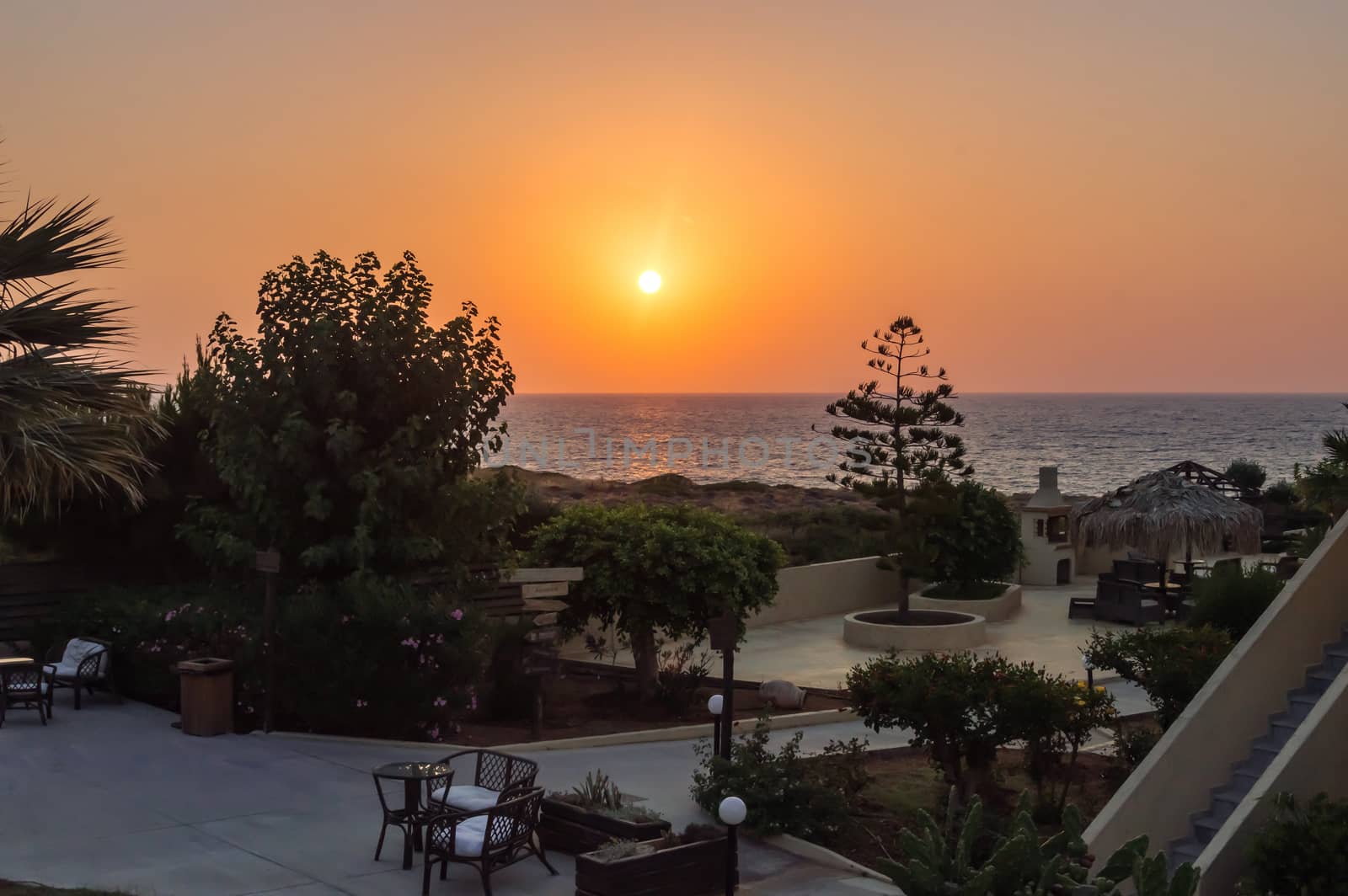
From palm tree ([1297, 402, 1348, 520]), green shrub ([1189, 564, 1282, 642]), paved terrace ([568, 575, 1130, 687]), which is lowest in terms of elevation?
paved terrace ([568, 575, 1130, 687])

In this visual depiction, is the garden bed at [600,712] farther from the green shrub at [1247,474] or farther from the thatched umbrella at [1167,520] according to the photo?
the green shrub at [1247,474]

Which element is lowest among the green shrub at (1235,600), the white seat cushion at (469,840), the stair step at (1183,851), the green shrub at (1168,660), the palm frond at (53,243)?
the stair step at (1183,851)

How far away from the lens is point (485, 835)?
7.68 metres

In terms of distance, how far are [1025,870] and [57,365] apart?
7244 millimetres

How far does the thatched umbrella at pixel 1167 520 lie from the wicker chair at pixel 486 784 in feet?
51.5

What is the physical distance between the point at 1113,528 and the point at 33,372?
18253 mm

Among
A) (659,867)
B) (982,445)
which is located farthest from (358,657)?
(982,445)

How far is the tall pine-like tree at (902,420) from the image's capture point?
22016mm

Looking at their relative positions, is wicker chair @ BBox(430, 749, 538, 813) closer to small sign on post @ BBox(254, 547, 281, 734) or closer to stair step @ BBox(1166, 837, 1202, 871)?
small sign on post @ BBox(254, 547, 281, 734)

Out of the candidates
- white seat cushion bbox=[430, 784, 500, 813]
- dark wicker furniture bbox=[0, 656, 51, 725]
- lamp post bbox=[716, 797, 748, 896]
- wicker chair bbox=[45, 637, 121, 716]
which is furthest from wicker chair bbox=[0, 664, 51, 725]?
lamp post bbox=[716, 797, 748, 896]

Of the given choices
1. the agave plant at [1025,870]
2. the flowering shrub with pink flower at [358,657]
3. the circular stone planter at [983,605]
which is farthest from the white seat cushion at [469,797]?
the circular stone planter at [983,605]

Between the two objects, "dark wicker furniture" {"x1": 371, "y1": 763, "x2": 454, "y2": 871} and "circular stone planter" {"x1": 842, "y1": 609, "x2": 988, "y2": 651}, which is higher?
"dark wicker furniture" {"x1": 371, "y1": 763, "x2": 454, "y2": 871}

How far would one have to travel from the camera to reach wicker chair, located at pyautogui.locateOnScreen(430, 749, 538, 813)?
833cm

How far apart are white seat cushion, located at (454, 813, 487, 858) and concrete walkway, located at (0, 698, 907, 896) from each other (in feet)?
1.15
